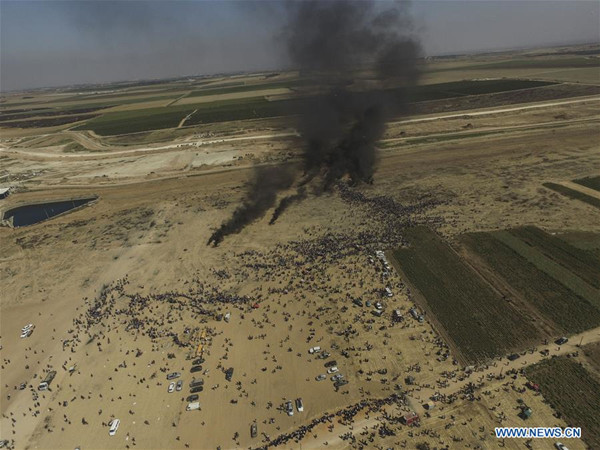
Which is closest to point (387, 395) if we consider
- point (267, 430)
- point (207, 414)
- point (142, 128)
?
point (267, 430)

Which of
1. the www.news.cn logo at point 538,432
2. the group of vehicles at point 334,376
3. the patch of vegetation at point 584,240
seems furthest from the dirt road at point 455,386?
the patch of vegetation at point 584,240

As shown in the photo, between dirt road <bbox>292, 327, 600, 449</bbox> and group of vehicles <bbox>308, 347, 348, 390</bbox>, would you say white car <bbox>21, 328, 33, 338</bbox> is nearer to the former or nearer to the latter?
group of vehicles <bbox>308, 347, 348, 390</bbox>

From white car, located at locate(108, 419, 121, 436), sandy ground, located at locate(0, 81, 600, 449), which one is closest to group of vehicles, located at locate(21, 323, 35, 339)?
sandy ground, located at locate(0, 81, 600, 449)

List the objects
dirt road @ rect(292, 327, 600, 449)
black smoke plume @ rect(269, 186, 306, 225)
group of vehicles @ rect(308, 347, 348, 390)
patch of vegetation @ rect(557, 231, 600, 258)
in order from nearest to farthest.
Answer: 1. dirt road @ rect(292, 327, 600, 449)
2. group of vehicles @ rect(308, 347, 348, 390)
3. patch of vegetation @ rect(557, 231, 600, 258)
4. black smoke plume @ rect(269, 186, 306, 225)

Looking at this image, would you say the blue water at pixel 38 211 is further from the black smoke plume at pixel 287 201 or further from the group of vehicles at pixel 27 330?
the black smoke plume at pixel 287 201

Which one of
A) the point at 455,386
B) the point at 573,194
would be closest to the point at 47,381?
the point at 455,386

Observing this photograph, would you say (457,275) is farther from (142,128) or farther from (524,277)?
(142,128)

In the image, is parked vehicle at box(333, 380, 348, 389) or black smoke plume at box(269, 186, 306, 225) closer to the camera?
parked vehicle at box(333, 380, 348, 389)
